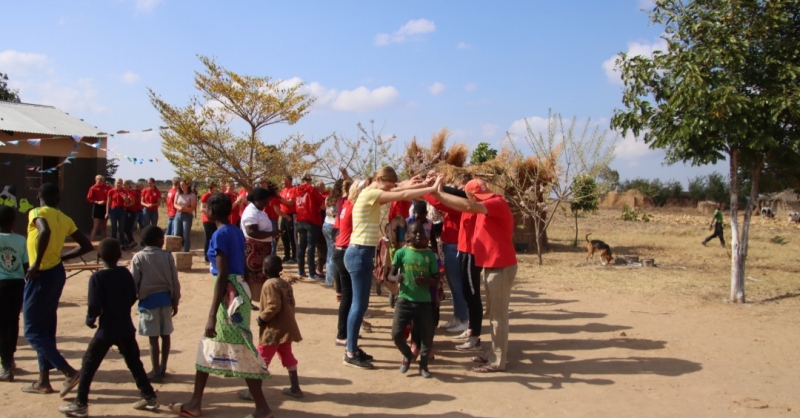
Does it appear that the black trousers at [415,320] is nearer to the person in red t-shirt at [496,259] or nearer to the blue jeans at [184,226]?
the person in red t-shirt at [496,259]

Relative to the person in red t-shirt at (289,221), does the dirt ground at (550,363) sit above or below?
below

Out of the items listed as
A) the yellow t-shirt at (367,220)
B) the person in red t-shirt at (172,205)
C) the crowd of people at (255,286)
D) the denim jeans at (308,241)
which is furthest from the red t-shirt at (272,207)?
the yellow t-shirt at (367,220)

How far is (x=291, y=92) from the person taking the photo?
1697 centimetres

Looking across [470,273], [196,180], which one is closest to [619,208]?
[196,180]

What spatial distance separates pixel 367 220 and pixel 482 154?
14.9 metres

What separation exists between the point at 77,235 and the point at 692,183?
56489 mm

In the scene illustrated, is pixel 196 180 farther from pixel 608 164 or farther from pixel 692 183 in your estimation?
pixel 692 183

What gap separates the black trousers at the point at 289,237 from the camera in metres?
12.7

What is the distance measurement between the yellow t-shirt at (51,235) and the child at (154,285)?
598mm

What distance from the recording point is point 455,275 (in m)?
7.21

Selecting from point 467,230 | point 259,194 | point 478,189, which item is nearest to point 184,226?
point 259,194

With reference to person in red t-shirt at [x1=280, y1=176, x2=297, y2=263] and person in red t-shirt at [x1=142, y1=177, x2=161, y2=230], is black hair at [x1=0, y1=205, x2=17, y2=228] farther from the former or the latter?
person in red t-shirt at [x1=142, y1=177, x2=161, y2=230]

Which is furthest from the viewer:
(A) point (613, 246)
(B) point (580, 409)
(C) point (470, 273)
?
(A) point (613, 246)

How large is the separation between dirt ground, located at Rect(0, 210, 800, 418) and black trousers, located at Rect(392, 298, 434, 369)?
0.95ft
